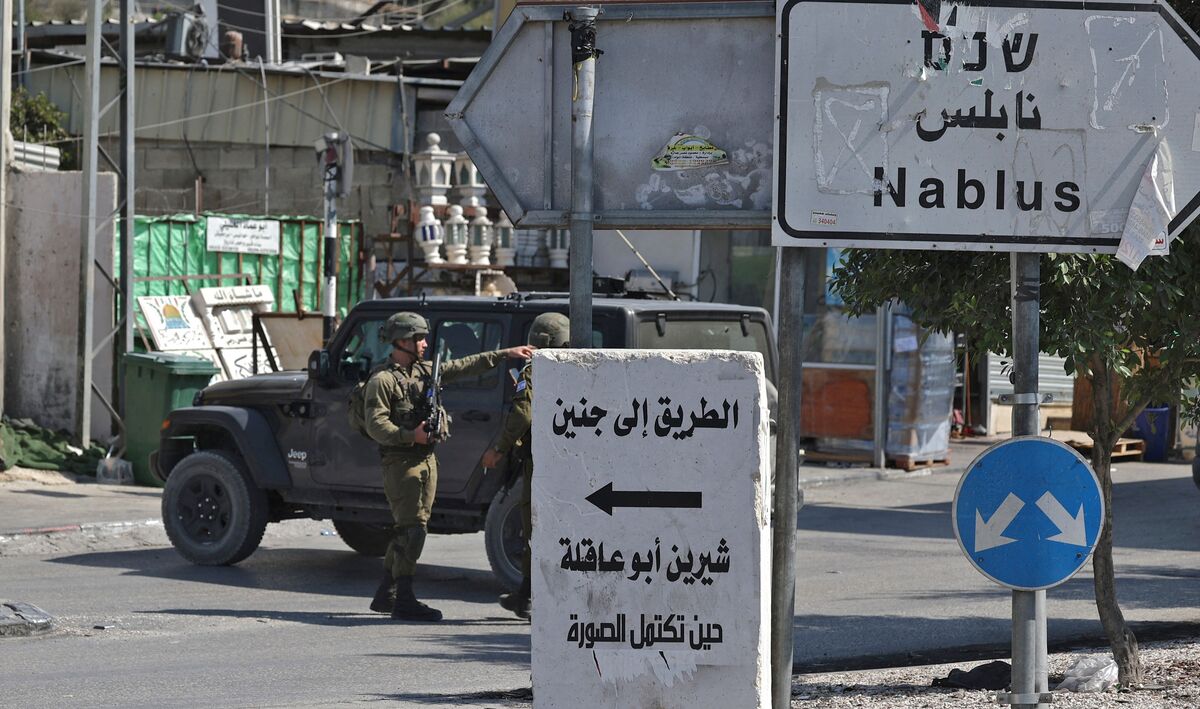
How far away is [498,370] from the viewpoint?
1027 centimetres

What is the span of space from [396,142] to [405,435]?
47.5 feet

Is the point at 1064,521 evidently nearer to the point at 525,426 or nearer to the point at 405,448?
the point at 525,426

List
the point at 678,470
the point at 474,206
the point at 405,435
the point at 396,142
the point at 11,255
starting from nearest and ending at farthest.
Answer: the point at 678,470, the point at 405,435, the point at 11,255, the point at 474,206, the point at 396,142

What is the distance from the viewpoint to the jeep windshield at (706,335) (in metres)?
9.99

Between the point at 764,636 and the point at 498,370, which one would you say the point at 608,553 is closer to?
the point at 764,636

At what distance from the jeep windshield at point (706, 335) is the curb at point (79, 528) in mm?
5471

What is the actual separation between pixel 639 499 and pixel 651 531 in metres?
0.10

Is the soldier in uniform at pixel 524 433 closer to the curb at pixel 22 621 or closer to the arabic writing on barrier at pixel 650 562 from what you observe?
the curb at pixel 22 621

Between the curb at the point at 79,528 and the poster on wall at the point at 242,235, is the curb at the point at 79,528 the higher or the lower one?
the lower one

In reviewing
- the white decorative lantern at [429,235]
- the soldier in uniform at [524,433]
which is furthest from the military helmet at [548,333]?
the white decorative lantern at [429,235]

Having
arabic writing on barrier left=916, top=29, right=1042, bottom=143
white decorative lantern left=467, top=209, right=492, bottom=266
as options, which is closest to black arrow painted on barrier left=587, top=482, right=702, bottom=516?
arabic writing on barrier left=916, top=29, right=1042, bottom=143

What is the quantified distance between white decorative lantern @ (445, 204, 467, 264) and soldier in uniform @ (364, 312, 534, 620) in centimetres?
1139

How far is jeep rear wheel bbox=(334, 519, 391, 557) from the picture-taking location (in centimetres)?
1183

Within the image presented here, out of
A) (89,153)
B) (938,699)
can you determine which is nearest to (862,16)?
(938,699)
